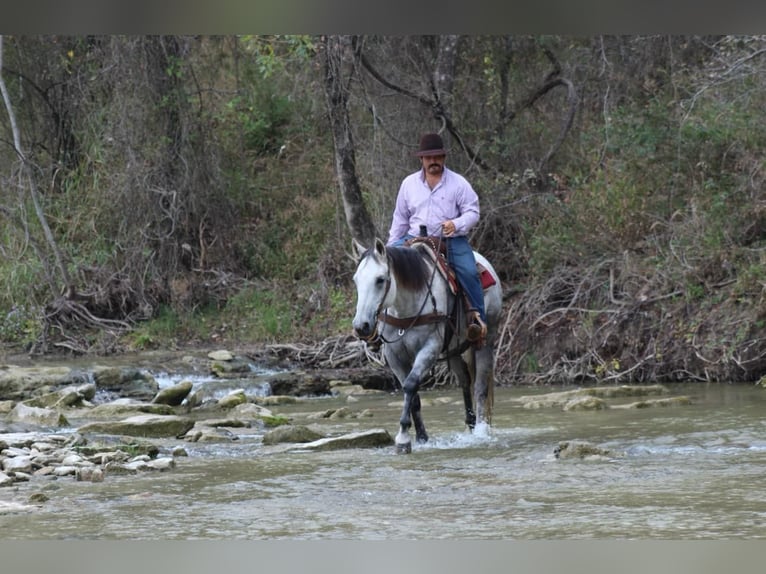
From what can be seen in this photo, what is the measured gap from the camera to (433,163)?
893 centimetres

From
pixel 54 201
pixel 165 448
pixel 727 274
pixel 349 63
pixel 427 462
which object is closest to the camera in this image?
pixel 427 462

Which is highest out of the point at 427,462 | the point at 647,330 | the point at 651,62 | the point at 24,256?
the point at 651,62

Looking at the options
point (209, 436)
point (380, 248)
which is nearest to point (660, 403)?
point (380, 248)

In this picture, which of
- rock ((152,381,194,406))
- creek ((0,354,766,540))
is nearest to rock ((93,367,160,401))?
rock ((152,381,194,406))

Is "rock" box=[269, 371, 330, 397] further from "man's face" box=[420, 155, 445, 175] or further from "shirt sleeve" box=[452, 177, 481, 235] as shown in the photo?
"man's face" box=[420, 155, 445, 175]

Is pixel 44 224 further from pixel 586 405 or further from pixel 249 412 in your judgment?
pixel 586 405

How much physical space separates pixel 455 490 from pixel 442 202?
304 centimetres

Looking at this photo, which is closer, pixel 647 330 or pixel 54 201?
pixel 647 330

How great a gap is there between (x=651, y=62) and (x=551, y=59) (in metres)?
1.59

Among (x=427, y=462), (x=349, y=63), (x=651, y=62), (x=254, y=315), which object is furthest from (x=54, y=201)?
(x=427, y=462)
